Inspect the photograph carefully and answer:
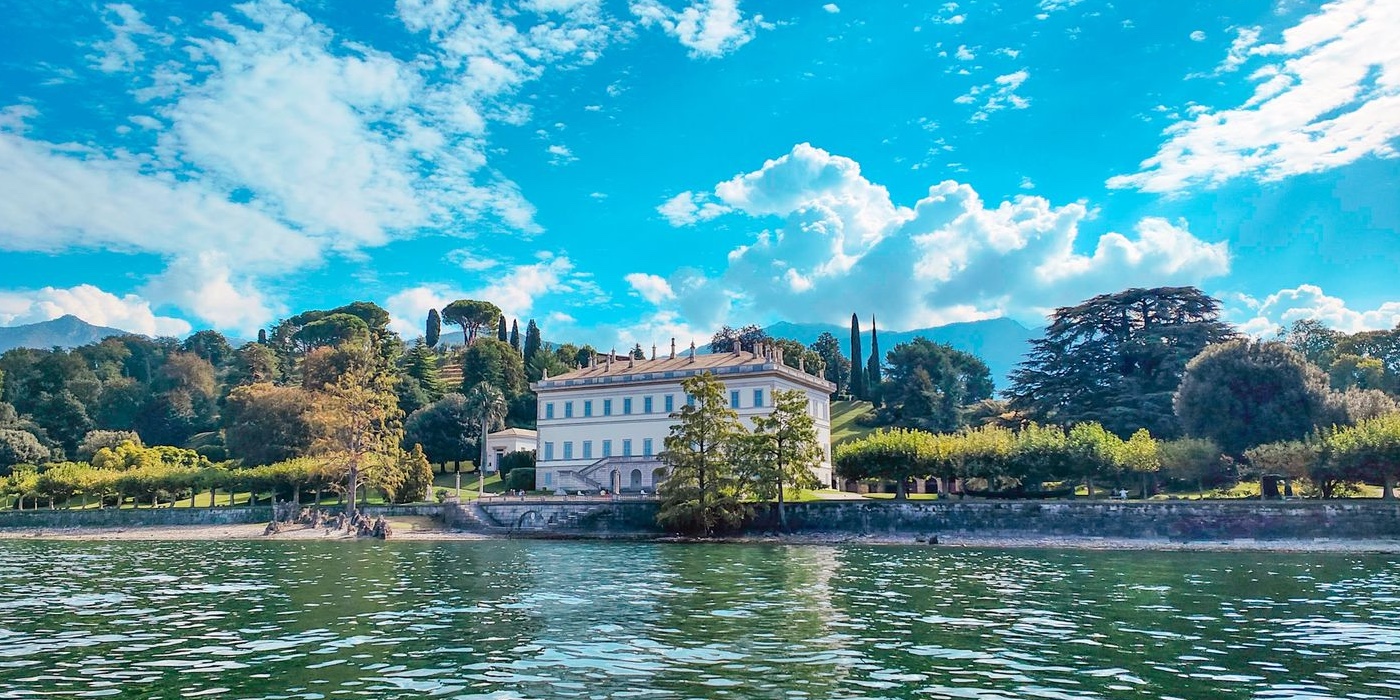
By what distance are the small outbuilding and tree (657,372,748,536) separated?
31.4 metres

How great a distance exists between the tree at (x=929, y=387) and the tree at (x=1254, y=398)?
1163 inches

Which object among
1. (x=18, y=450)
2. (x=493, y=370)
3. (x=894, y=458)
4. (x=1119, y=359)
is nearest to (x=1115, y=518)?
(x=894, y=458)

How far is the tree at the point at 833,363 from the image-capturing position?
10188cm

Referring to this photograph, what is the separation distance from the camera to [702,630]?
1534cm

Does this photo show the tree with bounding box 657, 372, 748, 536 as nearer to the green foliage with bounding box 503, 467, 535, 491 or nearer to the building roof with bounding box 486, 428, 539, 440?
the green foliage with bounding box 503, 467, 535, 491

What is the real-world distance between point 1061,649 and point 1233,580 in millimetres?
13111

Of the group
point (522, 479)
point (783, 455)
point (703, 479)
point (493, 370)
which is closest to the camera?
point (703, 479)

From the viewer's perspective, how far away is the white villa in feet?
203

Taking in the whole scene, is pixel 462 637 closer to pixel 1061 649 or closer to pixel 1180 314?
pixel 1061 649

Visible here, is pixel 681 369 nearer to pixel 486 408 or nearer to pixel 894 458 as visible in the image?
pixel 486 408

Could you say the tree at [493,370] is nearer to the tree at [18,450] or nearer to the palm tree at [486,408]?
the palm tree at [486,408]

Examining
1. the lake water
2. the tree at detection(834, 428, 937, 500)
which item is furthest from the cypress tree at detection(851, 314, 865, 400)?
the lake water

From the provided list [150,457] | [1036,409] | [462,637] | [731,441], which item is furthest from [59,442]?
[462,637]

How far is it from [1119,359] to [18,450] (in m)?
82.6
